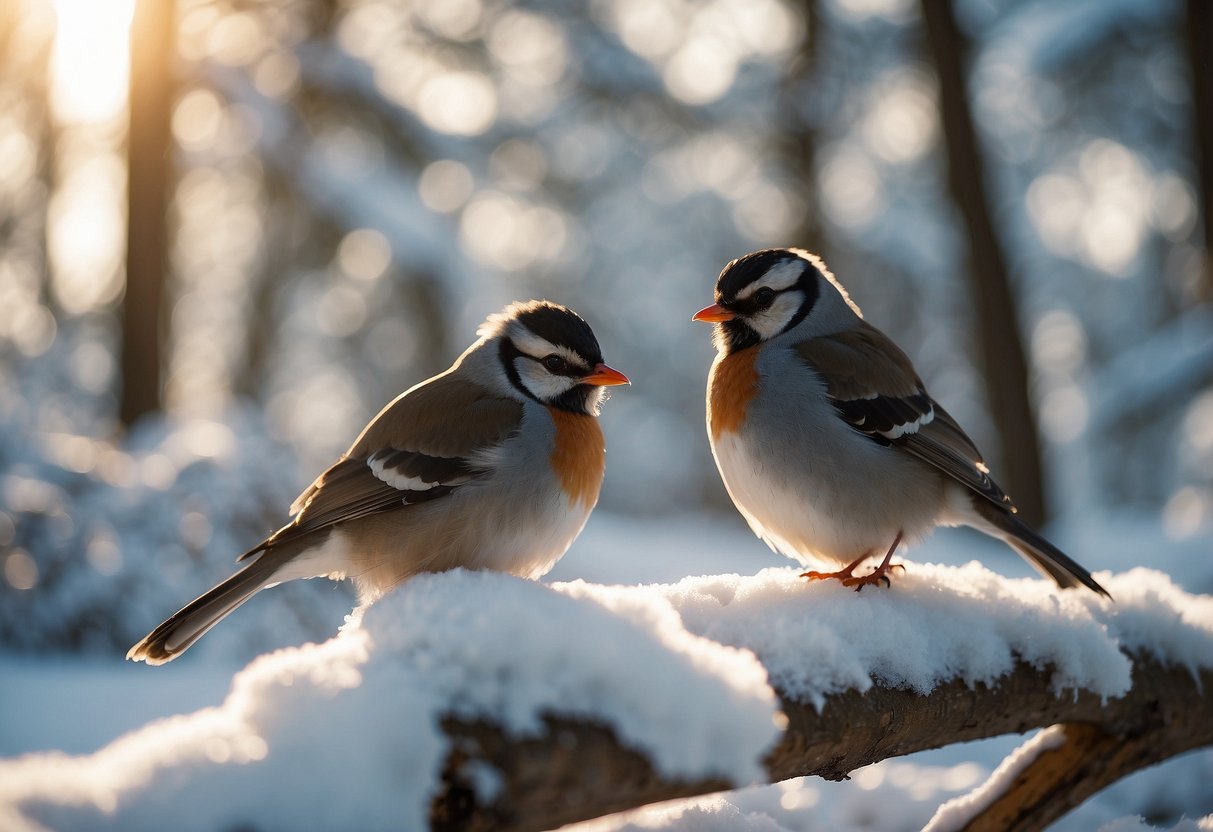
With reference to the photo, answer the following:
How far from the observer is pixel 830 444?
3.21 metres

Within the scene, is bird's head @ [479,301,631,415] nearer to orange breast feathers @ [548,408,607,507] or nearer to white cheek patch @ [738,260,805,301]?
orange breast feathers @ [548,408,607,507]

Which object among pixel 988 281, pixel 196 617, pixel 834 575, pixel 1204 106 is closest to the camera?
pixel 196 617

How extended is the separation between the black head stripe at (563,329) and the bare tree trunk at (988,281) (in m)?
6.85

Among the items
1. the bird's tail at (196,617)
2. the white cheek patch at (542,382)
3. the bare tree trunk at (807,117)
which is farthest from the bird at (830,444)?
the bare tree trunk at (807,117)

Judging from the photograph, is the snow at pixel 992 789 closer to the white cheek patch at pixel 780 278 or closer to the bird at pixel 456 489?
the bird at pixel 456 489

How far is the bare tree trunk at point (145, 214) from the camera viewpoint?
8.91 metres

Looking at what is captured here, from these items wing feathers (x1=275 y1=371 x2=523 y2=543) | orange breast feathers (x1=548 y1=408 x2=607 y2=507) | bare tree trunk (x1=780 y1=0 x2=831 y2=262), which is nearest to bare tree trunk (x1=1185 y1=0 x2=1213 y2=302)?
bare tree trunk (x1=780 y1=0 x2=831 y2=262)

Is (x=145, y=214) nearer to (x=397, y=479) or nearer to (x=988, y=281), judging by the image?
(x=397, y=479)

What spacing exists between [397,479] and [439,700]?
1.45 meters

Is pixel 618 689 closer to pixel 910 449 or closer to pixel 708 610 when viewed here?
pixel 708 610

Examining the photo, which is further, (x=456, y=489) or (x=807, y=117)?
(x=807, y=117)

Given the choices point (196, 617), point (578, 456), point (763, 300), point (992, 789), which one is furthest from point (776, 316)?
point (196, 617)

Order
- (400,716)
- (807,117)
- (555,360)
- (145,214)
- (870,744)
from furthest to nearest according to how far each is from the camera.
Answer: (807,117) → (145,214) → (555,360) → (870,744) → (400,716)

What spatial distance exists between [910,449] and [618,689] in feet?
6.31
